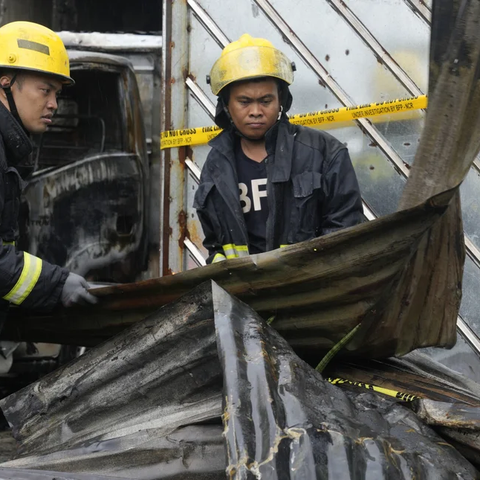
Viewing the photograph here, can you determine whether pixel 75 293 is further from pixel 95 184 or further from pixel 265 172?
pixel 95 184

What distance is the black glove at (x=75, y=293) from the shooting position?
9.52 ft

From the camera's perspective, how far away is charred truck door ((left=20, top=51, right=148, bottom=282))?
5.31 m

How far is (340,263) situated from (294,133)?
1172 mm

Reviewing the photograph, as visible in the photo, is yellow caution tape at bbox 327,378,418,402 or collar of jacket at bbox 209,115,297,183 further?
collar of jacket at bbox 209,115,297,183

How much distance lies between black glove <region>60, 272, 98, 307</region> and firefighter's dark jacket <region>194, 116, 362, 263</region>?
63cm

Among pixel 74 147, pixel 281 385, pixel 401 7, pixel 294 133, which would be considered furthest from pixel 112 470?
pixel 74 147

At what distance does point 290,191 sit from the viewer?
3.33 metres

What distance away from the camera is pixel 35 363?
16.6ft

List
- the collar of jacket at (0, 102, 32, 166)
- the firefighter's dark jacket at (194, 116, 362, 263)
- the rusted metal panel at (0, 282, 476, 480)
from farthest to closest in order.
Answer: the firefighter's dark jacket at (194, 116, 362, 263) → the collar of jacket at (0, 102, 32, 166) → the rusted metal panel at (0, 282, 476, 480)

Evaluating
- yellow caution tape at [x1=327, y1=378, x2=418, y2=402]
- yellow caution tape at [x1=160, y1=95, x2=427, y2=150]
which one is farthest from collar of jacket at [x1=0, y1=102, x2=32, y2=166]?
yellow caution tape at [x1=160, y1=95, x2=427, y2=150]

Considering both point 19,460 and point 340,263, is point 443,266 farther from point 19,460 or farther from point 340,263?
point 19,460

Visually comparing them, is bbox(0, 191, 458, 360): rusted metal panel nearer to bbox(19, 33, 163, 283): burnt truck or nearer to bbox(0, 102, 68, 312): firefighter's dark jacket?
bbox(0, 102, 68, 312): firefighter's dark jacket

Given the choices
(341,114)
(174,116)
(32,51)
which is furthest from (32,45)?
(341,114)

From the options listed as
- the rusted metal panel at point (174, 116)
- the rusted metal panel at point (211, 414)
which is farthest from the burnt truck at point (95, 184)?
the rusted metal panel at point (211, 414)
